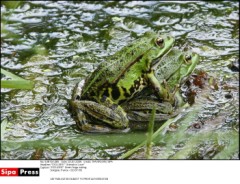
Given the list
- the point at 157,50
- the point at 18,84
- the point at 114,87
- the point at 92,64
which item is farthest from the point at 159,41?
the point at 18,84

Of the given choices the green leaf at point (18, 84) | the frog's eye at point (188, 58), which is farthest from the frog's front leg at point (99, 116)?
the green leaf at point (18, 84)

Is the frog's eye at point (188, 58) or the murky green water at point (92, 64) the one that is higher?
the frog's eye at point (188, 58)

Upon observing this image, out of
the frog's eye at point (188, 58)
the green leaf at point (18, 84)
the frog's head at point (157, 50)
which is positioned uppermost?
the green leaf at point (18, 84)

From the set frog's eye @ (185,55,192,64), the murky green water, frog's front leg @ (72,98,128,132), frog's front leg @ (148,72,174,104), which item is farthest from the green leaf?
frog's eye @ (185,55,192,64)

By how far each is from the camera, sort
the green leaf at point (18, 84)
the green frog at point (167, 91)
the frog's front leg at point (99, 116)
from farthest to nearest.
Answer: the green frog at point (167, 91) → the frog's front leg at point (99, 116) → the green leaf at point (18, 84)

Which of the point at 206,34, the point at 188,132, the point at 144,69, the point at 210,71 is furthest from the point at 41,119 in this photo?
the point at 206,34

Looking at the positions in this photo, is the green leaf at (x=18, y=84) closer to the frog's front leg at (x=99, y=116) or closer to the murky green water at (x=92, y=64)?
the murky green water at (x=92, y=64)

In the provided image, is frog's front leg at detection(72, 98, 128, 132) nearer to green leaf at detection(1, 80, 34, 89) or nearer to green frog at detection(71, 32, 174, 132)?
green frog at detection(71, 32, 174, 132)

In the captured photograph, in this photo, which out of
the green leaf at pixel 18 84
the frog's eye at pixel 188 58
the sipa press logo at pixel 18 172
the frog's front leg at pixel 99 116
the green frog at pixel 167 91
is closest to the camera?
the green leaf at pixel 18 84
